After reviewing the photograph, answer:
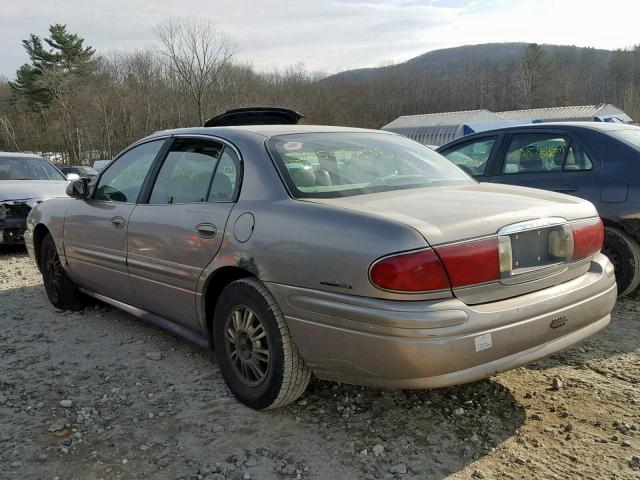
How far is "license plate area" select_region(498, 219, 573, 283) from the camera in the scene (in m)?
2.43

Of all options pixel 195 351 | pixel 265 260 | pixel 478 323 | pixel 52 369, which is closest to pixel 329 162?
pixel 265 260

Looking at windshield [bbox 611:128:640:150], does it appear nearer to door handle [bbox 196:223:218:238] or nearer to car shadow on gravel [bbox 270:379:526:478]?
car shadow on gravel [bbox 270:379:526:478]

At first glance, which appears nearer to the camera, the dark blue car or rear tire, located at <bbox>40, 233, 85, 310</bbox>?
the dark blue car

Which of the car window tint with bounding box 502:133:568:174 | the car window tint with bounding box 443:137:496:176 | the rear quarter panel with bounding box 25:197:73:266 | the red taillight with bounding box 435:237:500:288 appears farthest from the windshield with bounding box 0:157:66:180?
the red taillight with bounding box 435:237:500:288

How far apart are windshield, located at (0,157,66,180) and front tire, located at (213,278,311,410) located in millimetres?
7434

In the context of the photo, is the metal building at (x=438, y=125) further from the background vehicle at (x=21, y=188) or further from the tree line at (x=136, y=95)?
the background vehicle at (x=21, y=188)

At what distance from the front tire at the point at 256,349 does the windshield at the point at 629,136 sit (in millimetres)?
3537

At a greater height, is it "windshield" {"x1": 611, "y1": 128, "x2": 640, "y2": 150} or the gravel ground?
"windshield" {"x1": 611, "y1": 128, "x2": 640, "y2": 150}

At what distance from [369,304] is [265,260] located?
64cm

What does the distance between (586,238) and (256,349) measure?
181cm

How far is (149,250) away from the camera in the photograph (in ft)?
11.4

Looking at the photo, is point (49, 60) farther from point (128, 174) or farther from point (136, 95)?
point (128, 174)

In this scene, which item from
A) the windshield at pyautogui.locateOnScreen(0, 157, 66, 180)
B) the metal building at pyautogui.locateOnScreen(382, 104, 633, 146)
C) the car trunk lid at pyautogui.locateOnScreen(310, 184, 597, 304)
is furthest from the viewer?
the metal building at pyautogui.locateOnScreen(382, 104, 633, 146)

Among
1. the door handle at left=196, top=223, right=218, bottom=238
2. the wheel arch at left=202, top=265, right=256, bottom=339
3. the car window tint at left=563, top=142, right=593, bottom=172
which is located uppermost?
the car window tint at left=563, top=142, right=593, bottom=172
